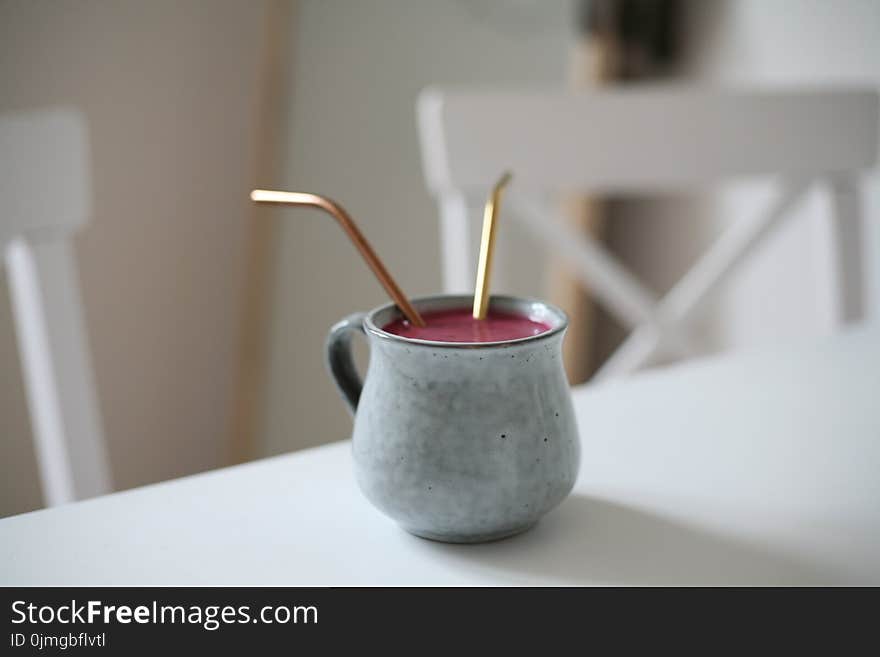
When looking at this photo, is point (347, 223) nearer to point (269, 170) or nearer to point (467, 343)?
point (467, 343)

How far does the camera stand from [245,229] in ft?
4.18

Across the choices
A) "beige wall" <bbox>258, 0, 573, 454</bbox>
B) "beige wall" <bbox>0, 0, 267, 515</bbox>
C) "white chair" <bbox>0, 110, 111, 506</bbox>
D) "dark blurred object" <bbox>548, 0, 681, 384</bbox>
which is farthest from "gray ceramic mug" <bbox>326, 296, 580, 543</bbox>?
"dark blurred object" <bbox>548, 0, 681, 384</bbox>

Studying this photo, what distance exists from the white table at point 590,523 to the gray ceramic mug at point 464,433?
1.2 inches

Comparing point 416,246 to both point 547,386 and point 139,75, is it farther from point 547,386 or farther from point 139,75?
point 547,386

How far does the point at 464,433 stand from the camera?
1.29 feet

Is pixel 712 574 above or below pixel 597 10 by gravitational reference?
below

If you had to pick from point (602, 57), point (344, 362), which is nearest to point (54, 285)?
point (344, 362)

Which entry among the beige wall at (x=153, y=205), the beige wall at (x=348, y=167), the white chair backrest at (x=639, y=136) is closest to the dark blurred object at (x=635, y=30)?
the beige wall at (x=348, y=167)

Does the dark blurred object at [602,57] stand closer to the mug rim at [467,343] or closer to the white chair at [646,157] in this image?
the white chair at [646,157]

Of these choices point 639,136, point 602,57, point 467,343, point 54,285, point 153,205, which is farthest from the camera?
point 602,57

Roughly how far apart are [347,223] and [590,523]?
0.19 metres

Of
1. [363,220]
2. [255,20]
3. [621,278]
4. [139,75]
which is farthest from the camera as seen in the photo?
[363,220]
